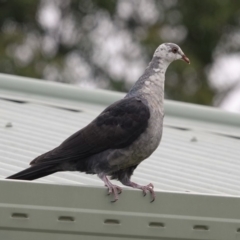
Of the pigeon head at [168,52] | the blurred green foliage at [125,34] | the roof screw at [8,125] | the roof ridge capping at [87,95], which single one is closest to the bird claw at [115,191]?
the pigeon head at [168,52]

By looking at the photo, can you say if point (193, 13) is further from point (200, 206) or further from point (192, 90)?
point (200, 206)

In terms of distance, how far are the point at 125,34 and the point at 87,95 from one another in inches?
467

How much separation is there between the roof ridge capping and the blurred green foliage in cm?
874

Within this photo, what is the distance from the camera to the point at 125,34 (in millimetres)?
22250

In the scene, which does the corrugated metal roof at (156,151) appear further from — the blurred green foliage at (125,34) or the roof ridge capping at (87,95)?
the blurred green foliage at (125,34)

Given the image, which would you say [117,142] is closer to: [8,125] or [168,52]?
[168,52]

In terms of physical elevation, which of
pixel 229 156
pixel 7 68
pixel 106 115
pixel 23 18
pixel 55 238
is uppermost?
pixel 23 18

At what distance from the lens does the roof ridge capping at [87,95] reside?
10234 mm

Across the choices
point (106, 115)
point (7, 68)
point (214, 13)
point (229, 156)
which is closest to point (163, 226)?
point (106, 115)

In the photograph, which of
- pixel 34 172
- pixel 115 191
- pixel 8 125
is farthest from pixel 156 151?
pixel 115 191

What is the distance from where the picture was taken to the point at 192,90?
20.3m

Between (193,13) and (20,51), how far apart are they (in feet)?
14.4

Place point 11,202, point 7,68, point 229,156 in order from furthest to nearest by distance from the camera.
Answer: point 7,68, point 229,156, point 11,202

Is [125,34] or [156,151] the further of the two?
[125,34]
